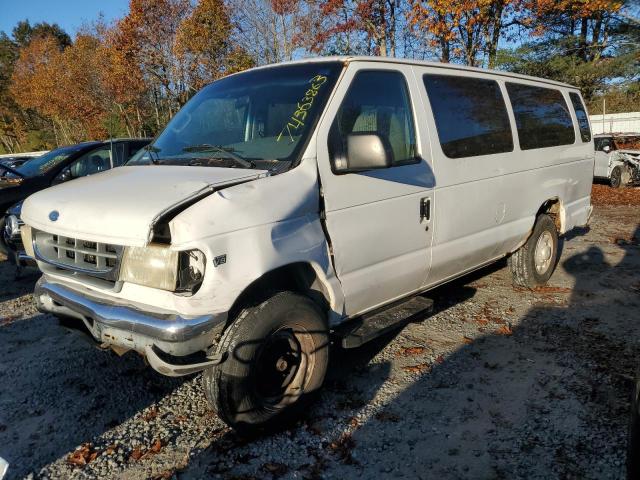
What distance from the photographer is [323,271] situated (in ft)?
10.4

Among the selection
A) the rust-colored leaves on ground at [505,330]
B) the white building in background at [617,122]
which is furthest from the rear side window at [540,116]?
the white building in background at [617,122]

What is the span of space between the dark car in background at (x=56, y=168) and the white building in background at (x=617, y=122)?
74.5ft

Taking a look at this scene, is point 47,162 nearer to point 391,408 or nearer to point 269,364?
point 269,364

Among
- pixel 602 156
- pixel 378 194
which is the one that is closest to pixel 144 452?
pixel 378 194

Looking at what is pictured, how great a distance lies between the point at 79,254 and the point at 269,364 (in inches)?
51.9

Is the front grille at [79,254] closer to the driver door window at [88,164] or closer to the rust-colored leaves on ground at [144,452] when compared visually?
the rust-colored leaves on ground at [144,452]

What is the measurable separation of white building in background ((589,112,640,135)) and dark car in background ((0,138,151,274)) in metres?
22.7

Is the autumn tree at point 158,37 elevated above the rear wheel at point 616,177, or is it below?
above

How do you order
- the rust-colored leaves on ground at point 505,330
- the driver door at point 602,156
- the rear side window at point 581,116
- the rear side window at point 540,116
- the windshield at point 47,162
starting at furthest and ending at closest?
the driver door at point 602,156, the windshield at point 47,162, the rear side window at point 581,116, the rear side window at point 540,116, the rust-colored leaves on ground at point 505,330

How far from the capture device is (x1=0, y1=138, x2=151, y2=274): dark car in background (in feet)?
24.3

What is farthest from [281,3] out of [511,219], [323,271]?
[323,271]

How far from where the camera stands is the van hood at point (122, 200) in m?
2.56

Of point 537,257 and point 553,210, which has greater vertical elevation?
point 553,210

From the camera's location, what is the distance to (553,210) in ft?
19.5
